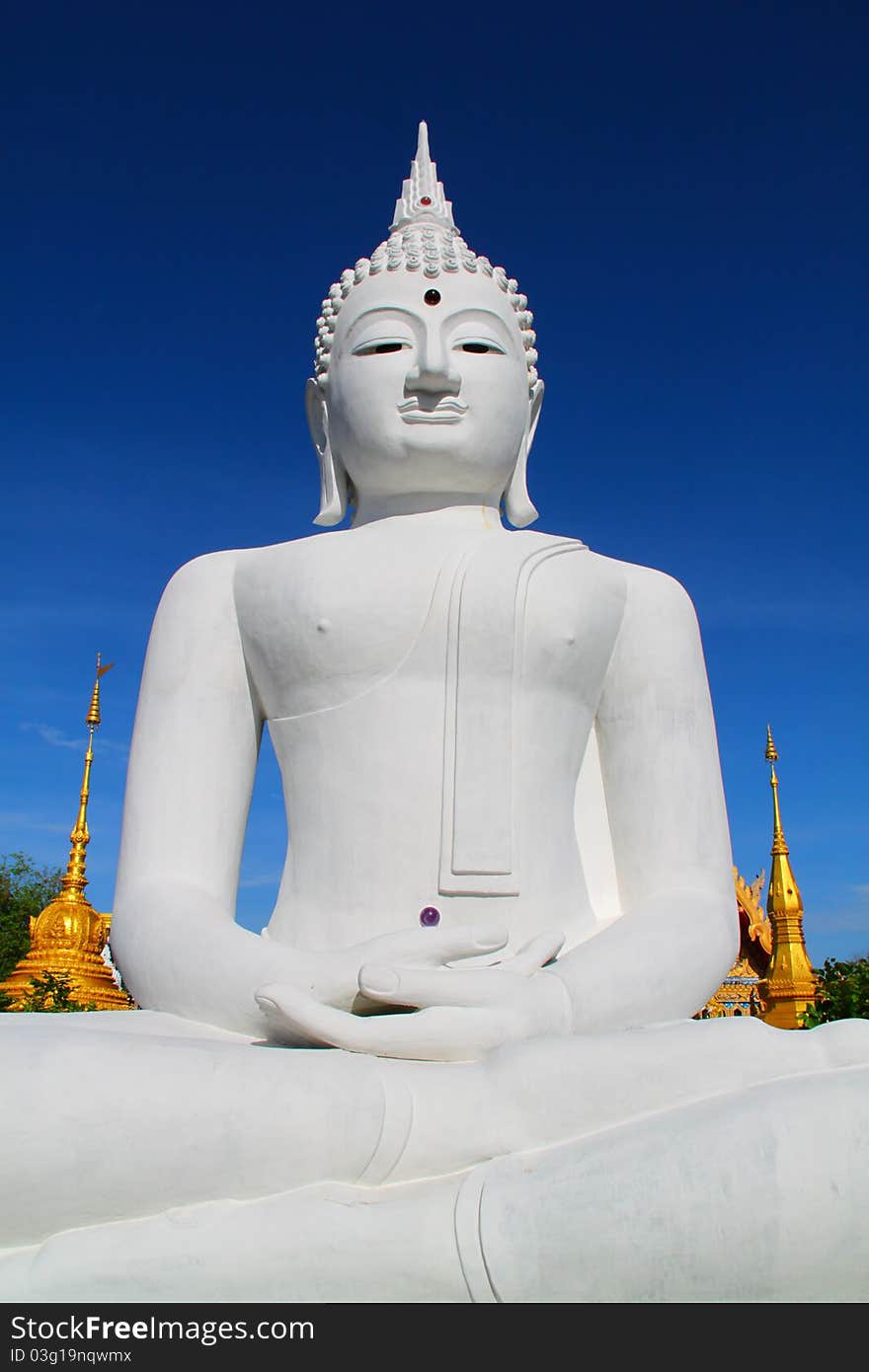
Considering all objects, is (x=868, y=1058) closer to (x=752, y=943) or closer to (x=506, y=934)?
(x=506, y=934)

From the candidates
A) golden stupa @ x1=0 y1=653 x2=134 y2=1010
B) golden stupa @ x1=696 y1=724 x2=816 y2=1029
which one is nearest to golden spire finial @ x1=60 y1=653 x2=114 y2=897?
golden stupa @ x1=0 y1=653 x2=134 y2=1010

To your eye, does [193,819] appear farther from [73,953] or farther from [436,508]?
[73,953]

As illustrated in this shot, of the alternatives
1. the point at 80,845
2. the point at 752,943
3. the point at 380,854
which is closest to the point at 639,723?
the point at 380,854

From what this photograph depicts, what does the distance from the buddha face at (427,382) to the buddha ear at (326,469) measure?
0.20 m

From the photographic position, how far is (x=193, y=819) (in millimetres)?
3953

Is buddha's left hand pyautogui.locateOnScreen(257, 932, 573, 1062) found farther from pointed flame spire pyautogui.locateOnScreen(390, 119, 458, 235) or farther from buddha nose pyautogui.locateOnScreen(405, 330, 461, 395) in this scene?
pointed flame spire pyautogui.locateOnScreen(390, 119, 458, 235)

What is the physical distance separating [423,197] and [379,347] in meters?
1.00

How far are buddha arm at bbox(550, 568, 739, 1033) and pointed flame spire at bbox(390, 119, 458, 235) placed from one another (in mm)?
1724

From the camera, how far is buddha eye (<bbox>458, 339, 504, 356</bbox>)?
14.1 ft

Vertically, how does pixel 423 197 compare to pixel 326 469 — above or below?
above

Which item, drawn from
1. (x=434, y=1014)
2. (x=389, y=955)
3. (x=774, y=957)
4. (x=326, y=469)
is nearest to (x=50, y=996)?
(x=774, y=957)

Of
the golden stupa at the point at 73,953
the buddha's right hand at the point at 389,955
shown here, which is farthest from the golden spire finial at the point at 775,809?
the buddha's right hand at the point at 389,955

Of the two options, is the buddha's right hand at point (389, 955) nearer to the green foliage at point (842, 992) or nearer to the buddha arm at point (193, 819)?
the buddha arm at point (193, 819)
